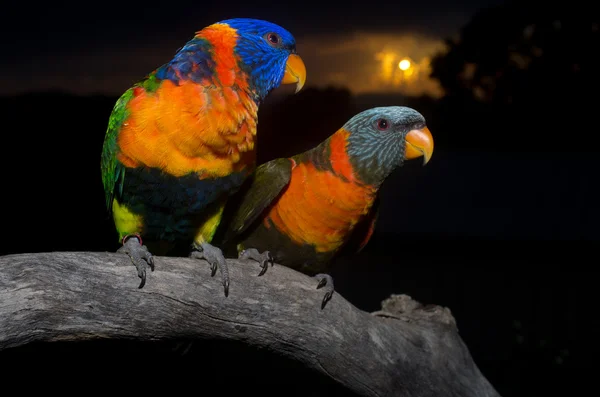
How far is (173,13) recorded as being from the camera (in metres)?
4.05

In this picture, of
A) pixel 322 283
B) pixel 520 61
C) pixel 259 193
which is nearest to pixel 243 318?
pixel 322 283

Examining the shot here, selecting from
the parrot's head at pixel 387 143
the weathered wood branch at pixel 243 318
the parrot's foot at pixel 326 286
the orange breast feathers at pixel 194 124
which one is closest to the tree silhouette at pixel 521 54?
the parrot's head at pixel 387 143

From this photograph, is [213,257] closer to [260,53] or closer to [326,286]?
[326,286]

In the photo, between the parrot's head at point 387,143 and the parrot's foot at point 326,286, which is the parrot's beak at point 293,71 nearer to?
the parrot's head at point 387,143

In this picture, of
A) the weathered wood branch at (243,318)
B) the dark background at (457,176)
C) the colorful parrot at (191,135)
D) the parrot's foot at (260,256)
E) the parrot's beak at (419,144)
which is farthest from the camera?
the dark background at (457,176)

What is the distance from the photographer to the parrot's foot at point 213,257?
2.06 meters

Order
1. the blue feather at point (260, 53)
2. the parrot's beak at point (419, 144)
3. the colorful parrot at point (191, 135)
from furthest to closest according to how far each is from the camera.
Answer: the parrot's beak at point (419, 144), the blue feather at point (260, 53), the colorful parrot at point (191, 135)

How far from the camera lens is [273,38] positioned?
2.20 metres

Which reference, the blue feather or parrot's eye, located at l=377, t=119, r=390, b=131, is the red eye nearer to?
the blue feather

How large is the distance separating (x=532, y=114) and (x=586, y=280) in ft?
7.63

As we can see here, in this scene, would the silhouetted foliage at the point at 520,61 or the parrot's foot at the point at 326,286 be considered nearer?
the parrot's foot at the point at 326,286

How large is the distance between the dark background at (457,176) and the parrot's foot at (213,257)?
115 cm

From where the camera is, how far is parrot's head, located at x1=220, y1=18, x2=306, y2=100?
212cm

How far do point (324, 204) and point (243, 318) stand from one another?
0.64 m
